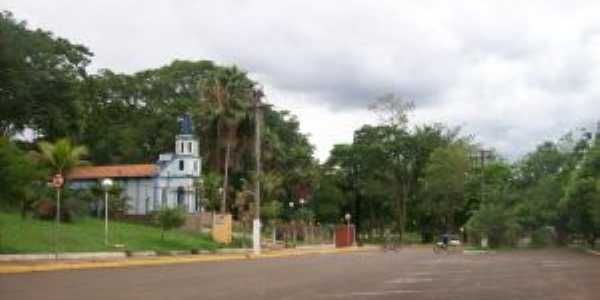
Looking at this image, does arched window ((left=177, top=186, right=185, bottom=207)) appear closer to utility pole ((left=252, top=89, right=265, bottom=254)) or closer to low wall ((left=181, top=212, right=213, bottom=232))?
low wall ((left=181, top=212, right=213, bottom=232))

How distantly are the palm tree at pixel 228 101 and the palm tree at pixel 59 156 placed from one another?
19.5 meters

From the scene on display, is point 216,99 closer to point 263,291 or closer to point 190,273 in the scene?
point 190,273

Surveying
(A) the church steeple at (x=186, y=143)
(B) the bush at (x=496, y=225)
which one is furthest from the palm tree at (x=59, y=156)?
(A) the church steeple at (x=186, y=143)

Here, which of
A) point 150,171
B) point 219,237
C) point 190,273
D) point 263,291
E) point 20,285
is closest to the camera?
A: point 263,291

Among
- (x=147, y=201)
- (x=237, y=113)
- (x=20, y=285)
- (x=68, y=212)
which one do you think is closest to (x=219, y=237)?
(x=237, y=113)

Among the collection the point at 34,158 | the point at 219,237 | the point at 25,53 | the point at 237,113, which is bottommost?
the point at 219,237

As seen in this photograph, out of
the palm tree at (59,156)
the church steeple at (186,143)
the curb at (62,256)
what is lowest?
the curb at (62,256)

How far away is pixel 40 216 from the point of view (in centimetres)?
4781

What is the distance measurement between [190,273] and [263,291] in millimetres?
8881

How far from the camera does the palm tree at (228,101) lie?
61.4 meters

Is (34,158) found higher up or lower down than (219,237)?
higher up

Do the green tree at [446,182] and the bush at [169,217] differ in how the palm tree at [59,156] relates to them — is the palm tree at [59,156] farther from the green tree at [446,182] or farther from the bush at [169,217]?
the green tree at [446,182]

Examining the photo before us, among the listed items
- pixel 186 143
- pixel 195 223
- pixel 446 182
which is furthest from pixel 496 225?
pixel 446 182

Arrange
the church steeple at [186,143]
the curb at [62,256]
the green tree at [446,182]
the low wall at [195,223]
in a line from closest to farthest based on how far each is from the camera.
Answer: the curb at [62,256] → the low wall at [195,223] → the church steeple at [186,143] → the green tree at [446,182]
